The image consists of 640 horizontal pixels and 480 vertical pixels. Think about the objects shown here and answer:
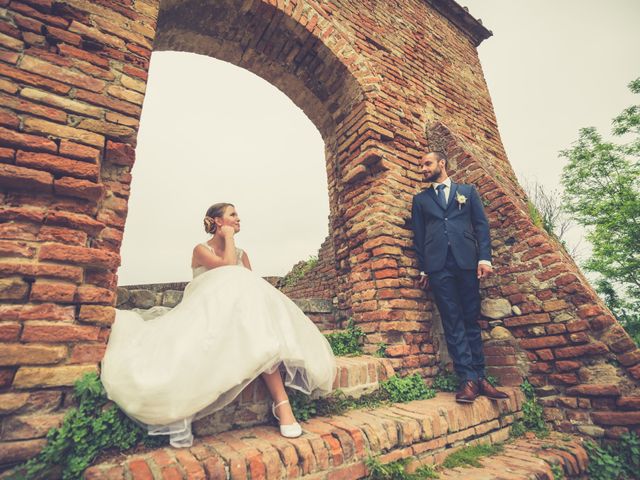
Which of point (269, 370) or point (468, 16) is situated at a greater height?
point (468, 16)

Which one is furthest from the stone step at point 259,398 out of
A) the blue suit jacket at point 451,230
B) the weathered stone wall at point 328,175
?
the blue suit jacket at point 451,230

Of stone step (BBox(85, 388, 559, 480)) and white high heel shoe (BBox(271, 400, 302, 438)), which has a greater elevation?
white high heel shoe (BBox(271, 400, 302, 438))

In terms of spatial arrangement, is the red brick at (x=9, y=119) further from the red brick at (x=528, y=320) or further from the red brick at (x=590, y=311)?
the red brick at (x=590, y=311)

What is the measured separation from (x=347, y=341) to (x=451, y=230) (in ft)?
4.54

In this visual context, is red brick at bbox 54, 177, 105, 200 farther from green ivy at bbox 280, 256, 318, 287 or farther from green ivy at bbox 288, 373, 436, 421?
green ivy at bbox 280, 256, 318, 287

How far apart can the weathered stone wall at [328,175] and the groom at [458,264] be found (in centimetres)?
27

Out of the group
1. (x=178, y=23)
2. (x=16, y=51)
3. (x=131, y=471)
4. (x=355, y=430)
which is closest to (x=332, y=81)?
(x=178, y=23)

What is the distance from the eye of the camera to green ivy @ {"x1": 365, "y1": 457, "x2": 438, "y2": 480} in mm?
1714

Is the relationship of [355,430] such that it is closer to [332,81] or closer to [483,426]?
[483,426]

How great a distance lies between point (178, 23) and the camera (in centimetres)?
319

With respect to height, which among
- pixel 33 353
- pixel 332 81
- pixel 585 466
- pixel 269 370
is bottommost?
pixel 585 466

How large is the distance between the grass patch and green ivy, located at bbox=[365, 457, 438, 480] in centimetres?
23

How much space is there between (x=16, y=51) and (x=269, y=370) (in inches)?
90.5

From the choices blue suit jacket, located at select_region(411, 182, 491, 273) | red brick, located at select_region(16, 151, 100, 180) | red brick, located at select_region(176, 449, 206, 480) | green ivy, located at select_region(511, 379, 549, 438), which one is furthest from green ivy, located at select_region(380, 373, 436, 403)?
red brick, located at select_region(16, 151, 100, 180)
